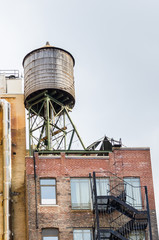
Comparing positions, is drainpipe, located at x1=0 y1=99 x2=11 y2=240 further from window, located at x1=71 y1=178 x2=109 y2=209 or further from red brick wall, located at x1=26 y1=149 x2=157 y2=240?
window, located at x1=71 y1=178 x2=109 y2=209

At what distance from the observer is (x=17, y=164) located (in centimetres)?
5228

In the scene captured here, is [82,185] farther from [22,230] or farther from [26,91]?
[26,91]

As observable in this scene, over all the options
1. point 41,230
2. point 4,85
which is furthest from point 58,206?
point 4,85

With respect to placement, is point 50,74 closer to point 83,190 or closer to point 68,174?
point 68,174

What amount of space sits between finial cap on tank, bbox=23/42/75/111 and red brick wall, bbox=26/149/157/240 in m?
6.94

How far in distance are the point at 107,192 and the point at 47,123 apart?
27.4ft

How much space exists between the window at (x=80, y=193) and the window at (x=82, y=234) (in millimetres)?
1744

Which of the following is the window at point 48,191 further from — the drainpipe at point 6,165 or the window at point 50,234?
the drainpipe at point 6,165

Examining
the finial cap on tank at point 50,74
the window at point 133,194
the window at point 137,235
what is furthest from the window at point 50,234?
the finial cap on tank at point 50,74

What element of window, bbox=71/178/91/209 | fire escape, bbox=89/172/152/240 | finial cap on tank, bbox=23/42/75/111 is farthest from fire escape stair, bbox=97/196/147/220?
finial cap on tank, bbox=23/42/75/111

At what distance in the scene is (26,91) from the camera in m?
53.6

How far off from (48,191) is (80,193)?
7.52ft

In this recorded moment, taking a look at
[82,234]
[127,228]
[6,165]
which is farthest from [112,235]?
[6,165]

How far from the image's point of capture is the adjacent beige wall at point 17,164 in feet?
163
